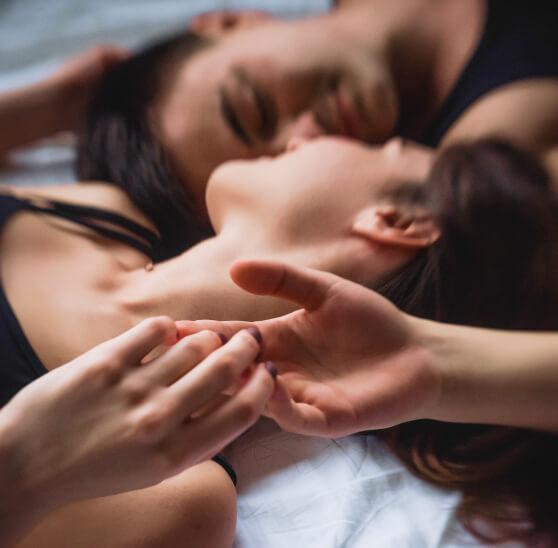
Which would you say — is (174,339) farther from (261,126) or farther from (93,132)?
(93,132)

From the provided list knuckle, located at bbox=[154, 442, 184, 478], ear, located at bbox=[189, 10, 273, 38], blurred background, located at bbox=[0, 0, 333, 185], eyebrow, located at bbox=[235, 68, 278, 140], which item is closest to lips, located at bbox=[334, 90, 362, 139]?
eyebrow, located at bbox=[235, 68, 278, 140]

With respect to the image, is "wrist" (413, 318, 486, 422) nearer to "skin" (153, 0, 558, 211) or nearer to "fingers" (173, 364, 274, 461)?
"fingers" (173, 364, 274, 461)

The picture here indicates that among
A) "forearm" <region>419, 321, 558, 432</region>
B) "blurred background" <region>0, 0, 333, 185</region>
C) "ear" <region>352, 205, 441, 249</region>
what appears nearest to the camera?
"forearm" <region>419, 321, 558, 432</region>


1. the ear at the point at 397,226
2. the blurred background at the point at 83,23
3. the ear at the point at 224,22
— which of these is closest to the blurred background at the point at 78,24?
the blurred background at the point at 83,23

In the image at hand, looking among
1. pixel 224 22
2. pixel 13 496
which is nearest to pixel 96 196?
pixel 224 22

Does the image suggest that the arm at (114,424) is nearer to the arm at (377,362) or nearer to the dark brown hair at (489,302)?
the arm at (377,362)

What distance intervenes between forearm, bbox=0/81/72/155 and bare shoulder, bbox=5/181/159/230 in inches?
11.2

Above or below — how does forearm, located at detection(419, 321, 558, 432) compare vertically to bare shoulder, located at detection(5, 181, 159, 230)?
below

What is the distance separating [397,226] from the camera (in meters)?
0.68

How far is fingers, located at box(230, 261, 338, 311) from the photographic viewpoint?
500 mm

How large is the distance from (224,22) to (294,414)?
889 millimetres

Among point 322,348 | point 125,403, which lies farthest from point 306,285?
point 125,403

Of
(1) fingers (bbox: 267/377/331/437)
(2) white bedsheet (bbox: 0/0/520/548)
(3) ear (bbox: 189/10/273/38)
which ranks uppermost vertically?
(3) ear (bbox: 189/10/273/38)

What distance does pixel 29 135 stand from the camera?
119 cm
